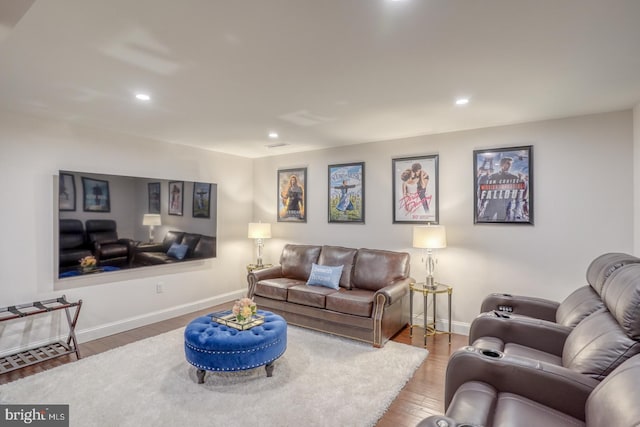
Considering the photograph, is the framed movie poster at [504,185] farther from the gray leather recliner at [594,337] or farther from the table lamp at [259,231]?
the table lamp at [259,231]

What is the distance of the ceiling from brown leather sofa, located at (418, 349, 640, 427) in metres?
1.76

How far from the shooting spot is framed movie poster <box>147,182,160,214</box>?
4.27 meters

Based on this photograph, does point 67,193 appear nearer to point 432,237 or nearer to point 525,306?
point 432,237

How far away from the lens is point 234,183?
18.4ft

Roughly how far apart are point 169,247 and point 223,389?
8.09ft

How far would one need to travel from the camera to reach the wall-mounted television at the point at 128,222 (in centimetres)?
357

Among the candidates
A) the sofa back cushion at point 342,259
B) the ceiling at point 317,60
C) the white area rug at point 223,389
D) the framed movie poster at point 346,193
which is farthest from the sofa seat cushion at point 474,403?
the framed movie poster at point 346,193

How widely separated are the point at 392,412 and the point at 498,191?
8.75ft

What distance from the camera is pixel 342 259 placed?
4543 mm

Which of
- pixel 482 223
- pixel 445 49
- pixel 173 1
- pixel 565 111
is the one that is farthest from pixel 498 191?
pixel 173 1

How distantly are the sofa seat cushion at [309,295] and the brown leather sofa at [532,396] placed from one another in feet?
6.96

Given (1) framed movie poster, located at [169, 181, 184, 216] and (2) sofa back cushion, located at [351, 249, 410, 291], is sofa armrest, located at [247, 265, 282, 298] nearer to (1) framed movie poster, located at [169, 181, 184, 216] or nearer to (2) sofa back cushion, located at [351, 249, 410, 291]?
(2) sofa back cushion, located at [351, 249, 410, 291]

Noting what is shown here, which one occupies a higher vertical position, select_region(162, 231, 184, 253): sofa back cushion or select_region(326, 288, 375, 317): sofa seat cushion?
select_region(162, 231, 184, 253): sofa back cushion

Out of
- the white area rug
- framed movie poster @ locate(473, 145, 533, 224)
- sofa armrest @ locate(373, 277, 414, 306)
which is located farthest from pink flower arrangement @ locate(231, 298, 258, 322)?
framed movie poster @ locate(473, 145, 533, 224)
